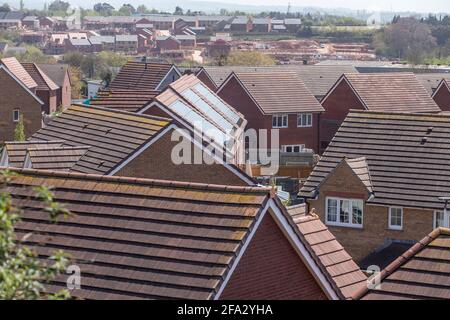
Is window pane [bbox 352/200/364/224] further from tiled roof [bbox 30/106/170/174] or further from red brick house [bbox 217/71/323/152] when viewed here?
red brick house [bbox 217/71/323/152]

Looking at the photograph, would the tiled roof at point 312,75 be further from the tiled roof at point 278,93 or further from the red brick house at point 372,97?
the red brick house at point 372,97

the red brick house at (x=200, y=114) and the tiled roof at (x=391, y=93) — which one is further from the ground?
the red brick house at (x=200, y=114)

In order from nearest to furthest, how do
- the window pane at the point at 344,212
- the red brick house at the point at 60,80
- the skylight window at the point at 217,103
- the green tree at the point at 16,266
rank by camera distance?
the green tree at the point at 16,266 → the window pane at the point at 344,212 → the skylight window at the point at 217,103 → the red brick house at the point at 60,80

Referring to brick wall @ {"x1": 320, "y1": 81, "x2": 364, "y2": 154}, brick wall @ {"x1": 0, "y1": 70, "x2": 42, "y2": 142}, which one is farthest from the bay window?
brick wall @ {"x1": 0, "y1": 70, "x2": 42, "y2": 142}

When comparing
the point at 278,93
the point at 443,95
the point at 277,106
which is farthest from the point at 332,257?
the point at 443,95

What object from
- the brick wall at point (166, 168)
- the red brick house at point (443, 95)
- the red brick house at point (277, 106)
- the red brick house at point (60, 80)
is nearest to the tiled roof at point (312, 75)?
the red brick house at point (443, 95)
